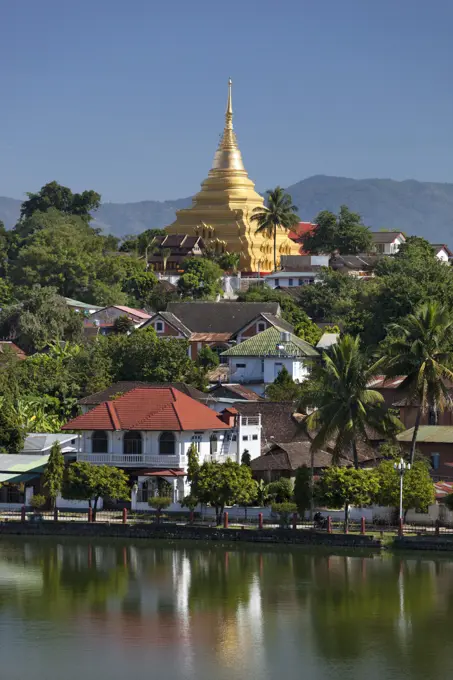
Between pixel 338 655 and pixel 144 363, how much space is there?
4280 centimetres

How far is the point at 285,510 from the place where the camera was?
59.5m

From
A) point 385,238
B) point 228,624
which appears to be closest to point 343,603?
point 228,624

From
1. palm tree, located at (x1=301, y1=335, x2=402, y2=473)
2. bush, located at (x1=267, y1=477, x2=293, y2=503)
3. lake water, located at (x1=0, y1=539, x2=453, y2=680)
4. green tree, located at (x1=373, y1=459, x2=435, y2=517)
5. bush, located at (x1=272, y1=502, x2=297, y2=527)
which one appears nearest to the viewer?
lake water, located at (x1=0, y1=539, x2=453, y2=680)

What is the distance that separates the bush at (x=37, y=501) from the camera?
206 feet

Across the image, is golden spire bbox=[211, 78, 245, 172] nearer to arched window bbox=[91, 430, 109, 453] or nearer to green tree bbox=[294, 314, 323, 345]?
green tree bbox=[294, 314, 323, 345]

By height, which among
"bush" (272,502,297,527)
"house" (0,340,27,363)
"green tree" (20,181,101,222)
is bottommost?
"bush" (272,502,297,527)

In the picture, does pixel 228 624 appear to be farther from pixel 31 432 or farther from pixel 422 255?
pixel 422 255

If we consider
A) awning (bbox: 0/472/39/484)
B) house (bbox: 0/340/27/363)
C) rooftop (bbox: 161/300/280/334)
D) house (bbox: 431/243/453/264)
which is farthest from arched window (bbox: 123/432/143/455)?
house (bbox: 431/243/453/264)

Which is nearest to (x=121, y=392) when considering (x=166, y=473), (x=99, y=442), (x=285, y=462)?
(x=99, y=442)

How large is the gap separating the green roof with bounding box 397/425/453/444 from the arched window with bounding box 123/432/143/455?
11549 mm

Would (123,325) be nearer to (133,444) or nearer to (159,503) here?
(133,444)

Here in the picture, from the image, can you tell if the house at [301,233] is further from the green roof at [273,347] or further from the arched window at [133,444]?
the arched window at [133,444]

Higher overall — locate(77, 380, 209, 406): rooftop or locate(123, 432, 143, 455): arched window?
locate(77, 380, 209, 406): rooftop

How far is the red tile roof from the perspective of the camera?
6350 cm
